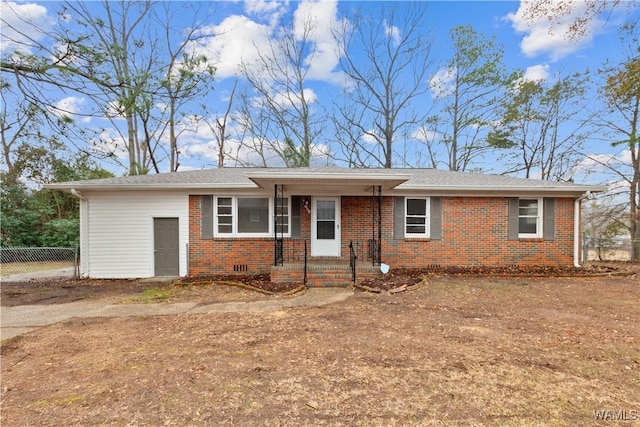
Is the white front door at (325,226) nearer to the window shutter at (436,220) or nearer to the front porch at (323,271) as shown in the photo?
the front porch at (323,271)

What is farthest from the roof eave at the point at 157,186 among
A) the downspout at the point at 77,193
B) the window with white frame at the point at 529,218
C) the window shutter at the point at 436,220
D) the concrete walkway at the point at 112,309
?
the window with white frame at the point at 529,218

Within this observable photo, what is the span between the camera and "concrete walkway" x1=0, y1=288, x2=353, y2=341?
17.0ft

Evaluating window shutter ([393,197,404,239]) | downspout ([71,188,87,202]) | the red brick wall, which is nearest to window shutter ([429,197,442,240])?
the red brick wall

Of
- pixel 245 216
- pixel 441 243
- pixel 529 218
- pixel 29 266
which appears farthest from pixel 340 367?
pixel 29 266

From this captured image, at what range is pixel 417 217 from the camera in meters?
9.57

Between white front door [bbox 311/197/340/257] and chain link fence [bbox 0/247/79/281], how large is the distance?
24.9ft

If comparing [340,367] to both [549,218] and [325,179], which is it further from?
[549,218]

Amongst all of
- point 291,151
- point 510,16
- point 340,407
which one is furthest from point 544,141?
point 340,407

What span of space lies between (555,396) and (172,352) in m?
4.17

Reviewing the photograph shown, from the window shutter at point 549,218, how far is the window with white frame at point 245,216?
328 inches

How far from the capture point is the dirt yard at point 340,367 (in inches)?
100

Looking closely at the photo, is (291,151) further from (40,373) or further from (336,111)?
(40,373)

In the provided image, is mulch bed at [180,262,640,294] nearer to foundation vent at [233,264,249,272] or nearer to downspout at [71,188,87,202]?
foundation vent at [233,264,249,272]

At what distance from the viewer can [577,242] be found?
9625mm
